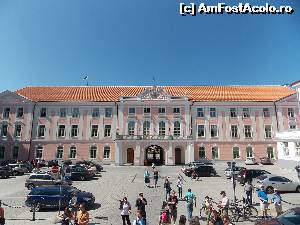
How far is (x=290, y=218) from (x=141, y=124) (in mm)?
41270

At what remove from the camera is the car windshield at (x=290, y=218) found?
13.0 metres

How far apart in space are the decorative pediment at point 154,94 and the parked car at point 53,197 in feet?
112

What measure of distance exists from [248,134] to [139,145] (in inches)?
767

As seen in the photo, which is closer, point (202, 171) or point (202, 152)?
point (202, 171)

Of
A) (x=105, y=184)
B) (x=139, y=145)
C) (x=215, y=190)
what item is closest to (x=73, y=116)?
(x=139, y=145)

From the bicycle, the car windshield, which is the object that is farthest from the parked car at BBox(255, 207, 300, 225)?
the bicycle

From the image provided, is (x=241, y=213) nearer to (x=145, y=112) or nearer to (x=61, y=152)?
(x=145, y=112)

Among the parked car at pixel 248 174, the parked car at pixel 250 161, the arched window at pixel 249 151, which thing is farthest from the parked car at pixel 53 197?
the arched window at pixel 249 151

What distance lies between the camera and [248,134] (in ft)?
176

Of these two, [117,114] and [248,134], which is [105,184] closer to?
[117,114]

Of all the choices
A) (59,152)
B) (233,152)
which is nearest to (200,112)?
(233,152)

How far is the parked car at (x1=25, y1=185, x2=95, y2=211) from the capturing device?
20.6 m

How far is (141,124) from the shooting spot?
53750mm

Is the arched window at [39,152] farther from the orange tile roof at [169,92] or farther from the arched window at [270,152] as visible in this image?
the arched window at [270,152]
